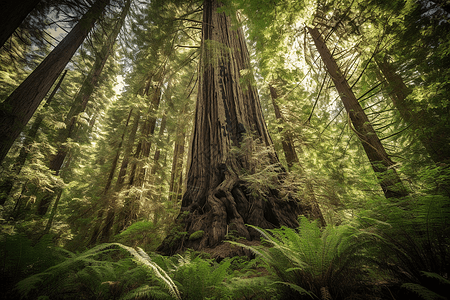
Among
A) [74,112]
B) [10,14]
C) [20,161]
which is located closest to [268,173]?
[10,14]

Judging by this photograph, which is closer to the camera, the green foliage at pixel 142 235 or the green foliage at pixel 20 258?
the green foliage at pixel 20 258

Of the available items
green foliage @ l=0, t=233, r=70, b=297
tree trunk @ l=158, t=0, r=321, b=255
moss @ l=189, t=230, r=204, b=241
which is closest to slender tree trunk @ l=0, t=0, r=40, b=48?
green foliage @ l=0, t=233, r=70, b=297

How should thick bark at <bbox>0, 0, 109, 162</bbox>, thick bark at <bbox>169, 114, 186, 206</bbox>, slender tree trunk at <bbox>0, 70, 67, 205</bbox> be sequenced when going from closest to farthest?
1. thick bark at <bbox>0, 0, 109, 162</bbox>
2. slender tree trunk at <bbox>0, 70, 67, 205</bbox>
3. thick bark at <bbox>169, 114, 186, 206</bbox>

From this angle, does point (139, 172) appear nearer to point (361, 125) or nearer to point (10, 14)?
point (10, 14)

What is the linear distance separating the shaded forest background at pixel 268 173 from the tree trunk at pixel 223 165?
0.15ft

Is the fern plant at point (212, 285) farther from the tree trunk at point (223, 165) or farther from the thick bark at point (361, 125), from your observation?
the thick bark at point (361, 125)

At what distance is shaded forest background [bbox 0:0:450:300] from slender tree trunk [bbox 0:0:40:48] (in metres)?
Answer: 0.02

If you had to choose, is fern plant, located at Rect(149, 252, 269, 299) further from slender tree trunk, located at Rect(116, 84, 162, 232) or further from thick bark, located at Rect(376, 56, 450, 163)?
slender tree trunk, located at Rect(116, 84, 162, 232)

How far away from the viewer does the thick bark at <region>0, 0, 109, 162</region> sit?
3592 mm

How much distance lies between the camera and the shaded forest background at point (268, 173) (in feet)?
4.18

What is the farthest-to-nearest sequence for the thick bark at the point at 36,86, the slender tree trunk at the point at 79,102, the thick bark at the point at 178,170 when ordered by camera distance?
1. the thick bark at the point at 178,170
2. the slender tree trunk at the point at 79,102
3. the thick bark at the point at 36,86

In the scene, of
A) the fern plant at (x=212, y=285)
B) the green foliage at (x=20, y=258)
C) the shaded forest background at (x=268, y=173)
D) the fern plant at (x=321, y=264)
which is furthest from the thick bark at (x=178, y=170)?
the fern plant at (x=321, y=264)

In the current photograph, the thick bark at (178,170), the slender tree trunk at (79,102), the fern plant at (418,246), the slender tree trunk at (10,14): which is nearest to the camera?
the fern plant at (418,246)

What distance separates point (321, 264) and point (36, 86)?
6608 millimetres
